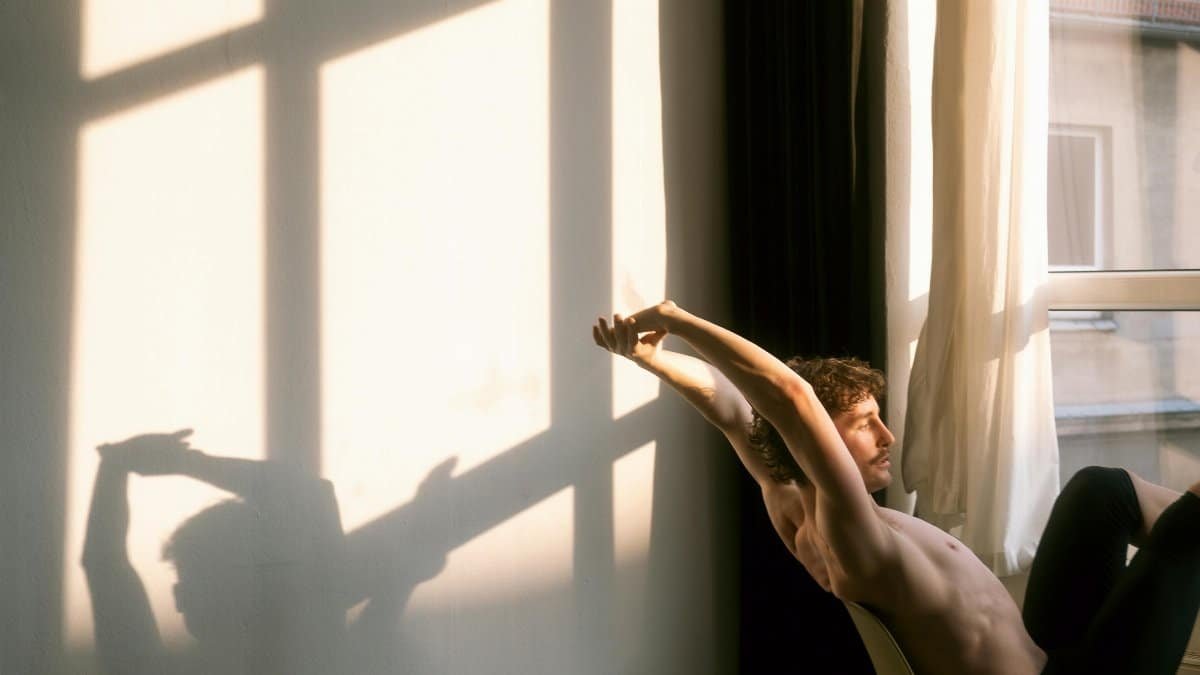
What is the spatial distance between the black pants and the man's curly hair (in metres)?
0.39

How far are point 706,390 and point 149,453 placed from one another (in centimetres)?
100

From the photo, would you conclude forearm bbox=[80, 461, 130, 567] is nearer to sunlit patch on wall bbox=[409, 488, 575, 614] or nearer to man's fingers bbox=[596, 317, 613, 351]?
sunlit patch on wall bbox=[409, 488, 575, 614]

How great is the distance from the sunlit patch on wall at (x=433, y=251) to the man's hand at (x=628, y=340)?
47 centimetres

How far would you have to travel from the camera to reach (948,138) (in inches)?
78.1

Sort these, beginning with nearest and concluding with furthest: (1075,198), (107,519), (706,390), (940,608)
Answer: (940,608) < (107,519) < (706,390) < (1075,198)

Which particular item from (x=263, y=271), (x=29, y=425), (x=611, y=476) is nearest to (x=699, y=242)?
(x=611, y=476)

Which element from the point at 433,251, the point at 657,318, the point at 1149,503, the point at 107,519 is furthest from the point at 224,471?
the point at 1149,503

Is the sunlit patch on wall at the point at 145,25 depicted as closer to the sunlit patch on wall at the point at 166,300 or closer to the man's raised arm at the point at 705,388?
the sunlit patch on wall at the point at 166,300

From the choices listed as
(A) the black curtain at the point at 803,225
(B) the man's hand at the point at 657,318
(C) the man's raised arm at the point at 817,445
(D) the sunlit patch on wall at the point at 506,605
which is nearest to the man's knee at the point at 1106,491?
(C) the man's raised arm at the point at 817,445

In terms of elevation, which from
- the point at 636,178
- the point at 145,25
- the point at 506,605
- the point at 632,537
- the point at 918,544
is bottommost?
the point at 506,605

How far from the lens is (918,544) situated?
5.24 ft

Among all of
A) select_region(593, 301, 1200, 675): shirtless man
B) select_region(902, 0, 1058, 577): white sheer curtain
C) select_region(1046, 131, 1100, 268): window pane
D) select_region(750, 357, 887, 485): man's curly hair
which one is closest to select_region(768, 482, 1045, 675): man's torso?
select_region(593, 301, 1200, 675): shirtless man

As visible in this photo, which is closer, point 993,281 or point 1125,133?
point 993,281

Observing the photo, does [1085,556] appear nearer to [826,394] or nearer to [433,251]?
[826,394]
